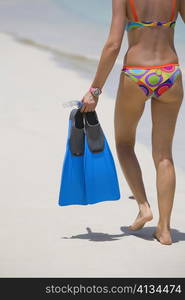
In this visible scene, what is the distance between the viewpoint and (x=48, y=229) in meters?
4.98

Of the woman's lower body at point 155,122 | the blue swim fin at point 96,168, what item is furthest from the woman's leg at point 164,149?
the blue swim fin at point 96,168

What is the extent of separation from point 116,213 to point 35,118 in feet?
12.2

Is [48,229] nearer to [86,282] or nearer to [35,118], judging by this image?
[86,282]

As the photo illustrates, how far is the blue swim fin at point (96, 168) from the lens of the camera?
4.75 metres

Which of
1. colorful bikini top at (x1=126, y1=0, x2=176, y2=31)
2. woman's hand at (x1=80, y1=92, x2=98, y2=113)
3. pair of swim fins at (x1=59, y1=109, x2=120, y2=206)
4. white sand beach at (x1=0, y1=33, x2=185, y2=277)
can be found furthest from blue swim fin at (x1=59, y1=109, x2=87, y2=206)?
colorful bikini top at (x1=126, y1=0, x2=176, y2=31)

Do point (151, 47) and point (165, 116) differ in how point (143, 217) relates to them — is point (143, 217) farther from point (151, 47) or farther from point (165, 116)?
point (151, 47)

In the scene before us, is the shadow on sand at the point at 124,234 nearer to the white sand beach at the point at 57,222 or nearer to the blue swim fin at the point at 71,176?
the white sand beach at the point at 57,222

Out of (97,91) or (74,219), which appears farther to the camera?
(74,219)

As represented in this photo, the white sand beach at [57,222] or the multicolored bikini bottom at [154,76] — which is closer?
the white sand beach at [57,222]

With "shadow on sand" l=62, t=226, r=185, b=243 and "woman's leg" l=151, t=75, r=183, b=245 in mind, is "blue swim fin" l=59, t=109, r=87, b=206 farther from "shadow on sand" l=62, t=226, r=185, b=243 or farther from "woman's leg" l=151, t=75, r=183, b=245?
"woman's leg" l=151, t=75, r=183, b=245

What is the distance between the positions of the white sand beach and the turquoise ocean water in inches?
86.6

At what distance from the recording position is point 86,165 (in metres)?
4.77

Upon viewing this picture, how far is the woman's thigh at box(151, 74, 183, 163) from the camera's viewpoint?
4.58 metres

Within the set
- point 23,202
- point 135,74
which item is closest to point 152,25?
point 135,74
